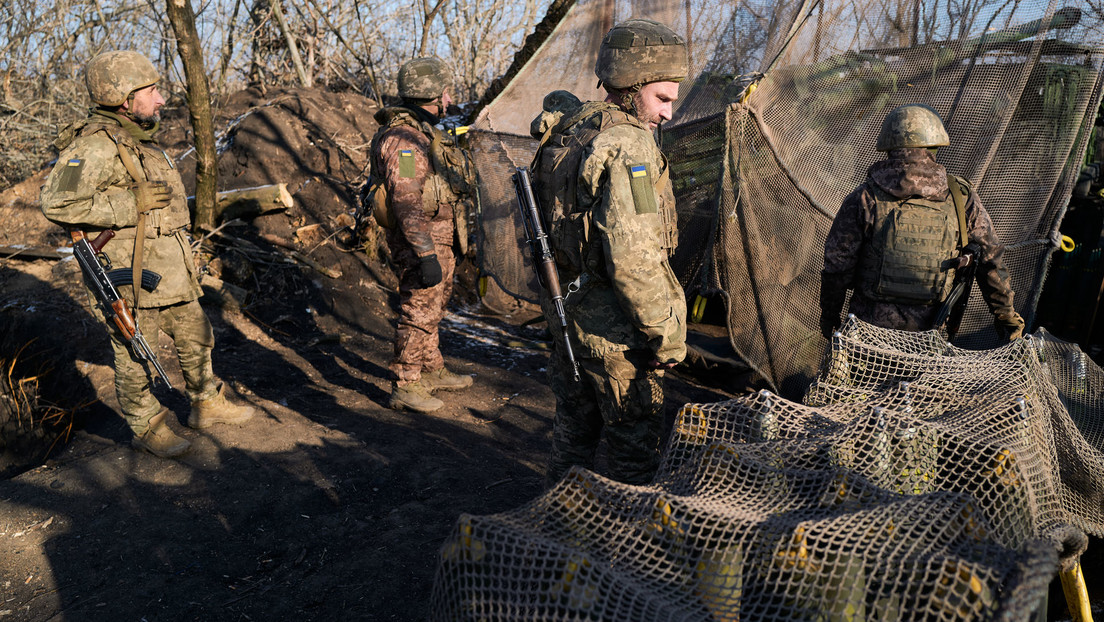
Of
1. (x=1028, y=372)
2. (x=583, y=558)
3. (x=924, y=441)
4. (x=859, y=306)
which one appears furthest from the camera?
(x=859, y=306)

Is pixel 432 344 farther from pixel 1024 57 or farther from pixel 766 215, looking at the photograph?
pixel 1024 57

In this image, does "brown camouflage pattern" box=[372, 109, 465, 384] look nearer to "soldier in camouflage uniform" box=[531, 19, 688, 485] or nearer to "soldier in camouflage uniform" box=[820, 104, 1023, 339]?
"soldier in camouflage uniform" box=[531, 19, 688, 485]

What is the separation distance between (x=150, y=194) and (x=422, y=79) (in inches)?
69.7

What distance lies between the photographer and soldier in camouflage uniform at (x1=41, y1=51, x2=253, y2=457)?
12.1 ft

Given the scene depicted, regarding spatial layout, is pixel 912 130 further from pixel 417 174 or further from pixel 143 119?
pixel 143 119

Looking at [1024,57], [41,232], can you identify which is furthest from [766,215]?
[41,232]

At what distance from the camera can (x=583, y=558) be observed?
1.71 m

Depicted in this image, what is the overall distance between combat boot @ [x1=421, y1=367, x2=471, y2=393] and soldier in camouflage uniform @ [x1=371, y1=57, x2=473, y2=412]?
55 mm

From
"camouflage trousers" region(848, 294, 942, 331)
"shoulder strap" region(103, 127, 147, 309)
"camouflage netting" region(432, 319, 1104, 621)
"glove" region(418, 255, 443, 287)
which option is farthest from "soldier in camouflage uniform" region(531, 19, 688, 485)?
"shoulder strap" region(103, 127, 147, 309)

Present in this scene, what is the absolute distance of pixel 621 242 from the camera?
2496 millimetres

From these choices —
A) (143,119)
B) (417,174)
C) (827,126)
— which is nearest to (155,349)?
(143,119)

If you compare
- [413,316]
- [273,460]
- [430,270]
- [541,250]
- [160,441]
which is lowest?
[273,460]

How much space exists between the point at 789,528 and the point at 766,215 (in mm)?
3384

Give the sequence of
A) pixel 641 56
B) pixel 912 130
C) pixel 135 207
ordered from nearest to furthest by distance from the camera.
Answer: pixel 641 56
pixel 912 130
pixel 135 207
